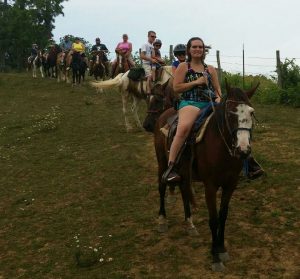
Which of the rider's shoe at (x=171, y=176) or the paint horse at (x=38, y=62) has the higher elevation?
the paint horse at (x=38, y=62)

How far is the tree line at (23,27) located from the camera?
185 ft

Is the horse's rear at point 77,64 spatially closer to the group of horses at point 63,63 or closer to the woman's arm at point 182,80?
the group of horses at point 63,63

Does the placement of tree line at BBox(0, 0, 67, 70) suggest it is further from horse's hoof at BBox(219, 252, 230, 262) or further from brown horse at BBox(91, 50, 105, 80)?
horse's hoof at BBox(219, 252, 230, 262)

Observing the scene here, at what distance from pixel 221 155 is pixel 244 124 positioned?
623 millimetres

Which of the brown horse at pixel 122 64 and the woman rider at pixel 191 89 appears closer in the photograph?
the woman rider at pixel 191 89

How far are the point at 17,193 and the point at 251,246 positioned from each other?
220 inches

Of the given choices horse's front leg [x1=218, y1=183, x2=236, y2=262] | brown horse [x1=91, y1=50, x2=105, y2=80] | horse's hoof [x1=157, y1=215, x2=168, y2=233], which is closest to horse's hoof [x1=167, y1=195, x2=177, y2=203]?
horse's hoof [x1=157, y1=215, x2=168, y2=233]

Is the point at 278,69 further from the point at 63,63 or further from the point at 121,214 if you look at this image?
the point at 121,214

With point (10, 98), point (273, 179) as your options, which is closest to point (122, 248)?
point (273, 179)

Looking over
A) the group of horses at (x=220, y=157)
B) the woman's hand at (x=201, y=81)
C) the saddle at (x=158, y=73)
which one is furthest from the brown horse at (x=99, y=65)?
the woman's hand at (x=201, y=81)

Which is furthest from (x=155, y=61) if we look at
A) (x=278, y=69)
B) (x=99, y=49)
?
(x=99, y=49)

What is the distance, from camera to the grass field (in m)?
6.11

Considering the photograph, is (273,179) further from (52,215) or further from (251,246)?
(52,215)

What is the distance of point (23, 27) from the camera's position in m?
56.5
